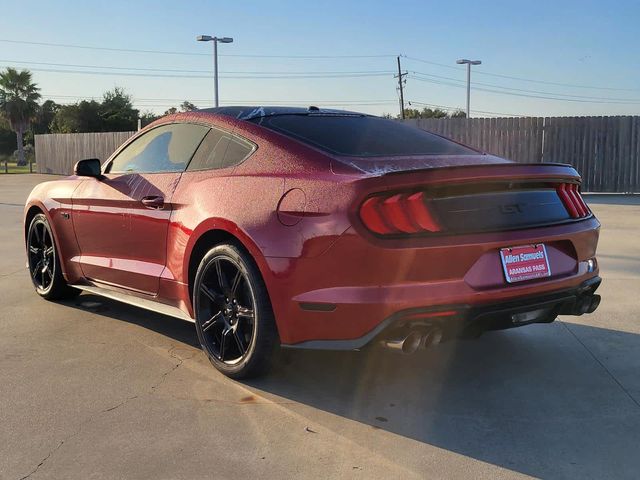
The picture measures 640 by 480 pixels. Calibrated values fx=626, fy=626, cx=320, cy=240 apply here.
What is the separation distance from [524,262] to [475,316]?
1.46 feet

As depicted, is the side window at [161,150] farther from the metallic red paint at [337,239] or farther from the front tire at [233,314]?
the front tire at [233,314]

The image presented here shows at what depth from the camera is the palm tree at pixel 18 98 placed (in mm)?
54188

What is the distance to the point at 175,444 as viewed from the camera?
2.94m

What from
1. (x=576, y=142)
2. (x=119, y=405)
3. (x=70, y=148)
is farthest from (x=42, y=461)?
(x=70, y=148)

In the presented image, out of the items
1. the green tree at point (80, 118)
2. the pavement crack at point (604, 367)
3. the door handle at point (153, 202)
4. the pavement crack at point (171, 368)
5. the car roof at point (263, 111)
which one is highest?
the green tree at point (80, 118)

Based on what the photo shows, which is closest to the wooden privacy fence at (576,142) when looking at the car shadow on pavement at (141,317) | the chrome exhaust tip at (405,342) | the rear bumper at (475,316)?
the car shadow on pavement at (141,317)

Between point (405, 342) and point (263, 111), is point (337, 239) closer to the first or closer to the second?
point (405, 342)

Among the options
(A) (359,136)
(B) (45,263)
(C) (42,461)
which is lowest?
(C) (42,461)

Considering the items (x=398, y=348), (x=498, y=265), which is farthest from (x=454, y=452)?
(x=498, y=265)

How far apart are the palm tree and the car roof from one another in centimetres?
5642

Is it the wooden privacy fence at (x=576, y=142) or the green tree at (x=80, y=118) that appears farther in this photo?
the green tree at (x=80, y=118)

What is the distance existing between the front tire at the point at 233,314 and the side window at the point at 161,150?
0.87 meters

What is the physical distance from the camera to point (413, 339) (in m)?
3.13

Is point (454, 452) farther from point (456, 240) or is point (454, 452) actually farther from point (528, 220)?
point (528, 220)
